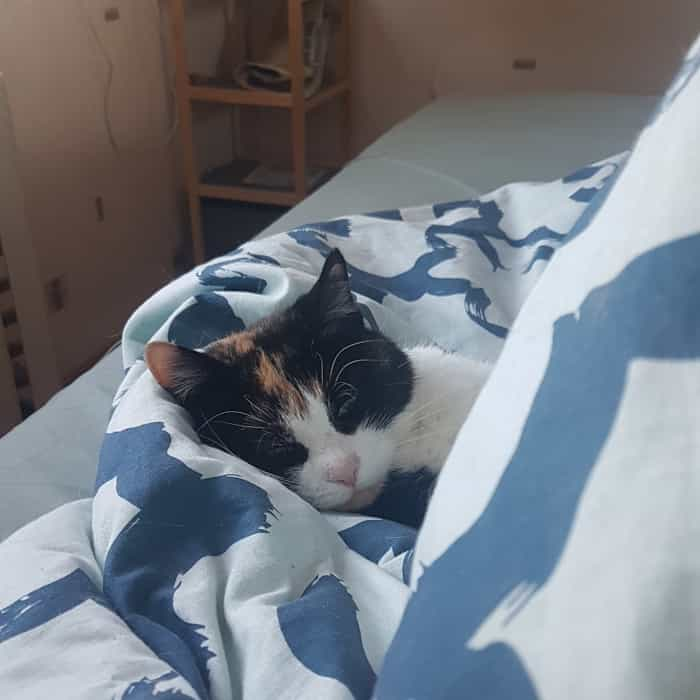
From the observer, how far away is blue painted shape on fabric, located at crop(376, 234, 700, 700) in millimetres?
313

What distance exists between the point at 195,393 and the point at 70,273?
152cm

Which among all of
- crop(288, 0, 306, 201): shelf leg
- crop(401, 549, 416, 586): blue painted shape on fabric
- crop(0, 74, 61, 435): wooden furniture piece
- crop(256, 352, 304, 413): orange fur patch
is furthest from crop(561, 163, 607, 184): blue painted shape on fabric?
crop(288, 0, 306, 201): shelf leg

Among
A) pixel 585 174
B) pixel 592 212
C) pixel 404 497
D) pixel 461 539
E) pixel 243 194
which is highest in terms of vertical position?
pixel 592 212

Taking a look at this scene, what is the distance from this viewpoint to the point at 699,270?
32 cm

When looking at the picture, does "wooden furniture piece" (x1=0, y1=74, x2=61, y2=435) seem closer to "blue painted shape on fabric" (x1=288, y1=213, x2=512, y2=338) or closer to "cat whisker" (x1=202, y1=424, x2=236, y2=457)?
"blue painted shape on fabric" (x1=288, y1=213, x2=512, y2=338)

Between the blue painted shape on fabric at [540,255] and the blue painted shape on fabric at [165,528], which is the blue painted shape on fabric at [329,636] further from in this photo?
the blue painted shape on fabric at [540,255]

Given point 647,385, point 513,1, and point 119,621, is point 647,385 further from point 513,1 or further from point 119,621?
point 513,1

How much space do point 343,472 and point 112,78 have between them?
5.93 feet

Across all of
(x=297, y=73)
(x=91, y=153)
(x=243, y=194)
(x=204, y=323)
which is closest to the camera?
(x=204, y=323)

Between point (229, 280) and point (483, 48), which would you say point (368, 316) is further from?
point (483, 48)

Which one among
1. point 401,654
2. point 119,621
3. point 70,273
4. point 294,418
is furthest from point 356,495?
point 70,273

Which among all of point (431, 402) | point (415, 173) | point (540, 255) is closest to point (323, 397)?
point (431, 402)

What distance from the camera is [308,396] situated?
0.75 meters

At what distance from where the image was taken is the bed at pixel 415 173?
802mm
